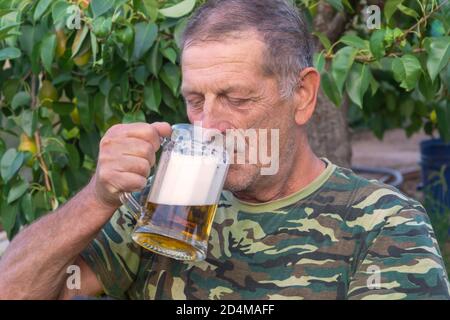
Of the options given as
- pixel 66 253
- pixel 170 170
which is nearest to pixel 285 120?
pixel 170 170

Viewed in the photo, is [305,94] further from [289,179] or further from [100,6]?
[100,6]

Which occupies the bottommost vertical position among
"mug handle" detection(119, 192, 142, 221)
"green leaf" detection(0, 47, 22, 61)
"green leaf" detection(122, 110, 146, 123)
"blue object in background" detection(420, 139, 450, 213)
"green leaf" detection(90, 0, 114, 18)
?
"blue object in background" detection(420, 139, 450, 213)

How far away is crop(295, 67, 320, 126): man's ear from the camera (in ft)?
7.89

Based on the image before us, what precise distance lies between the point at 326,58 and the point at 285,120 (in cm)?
97

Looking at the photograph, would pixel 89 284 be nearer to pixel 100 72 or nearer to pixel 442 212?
pixel 100 72

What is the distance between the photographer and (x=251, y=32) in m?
2.28

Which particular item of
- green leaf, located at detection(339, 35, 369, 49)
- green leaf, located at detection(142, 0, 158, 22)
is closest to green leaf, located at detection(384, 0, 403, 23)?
green leaf, located at detection(339, 35, 369, 49)

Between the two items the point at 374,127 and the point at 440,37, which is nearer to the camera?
the point at 440,37

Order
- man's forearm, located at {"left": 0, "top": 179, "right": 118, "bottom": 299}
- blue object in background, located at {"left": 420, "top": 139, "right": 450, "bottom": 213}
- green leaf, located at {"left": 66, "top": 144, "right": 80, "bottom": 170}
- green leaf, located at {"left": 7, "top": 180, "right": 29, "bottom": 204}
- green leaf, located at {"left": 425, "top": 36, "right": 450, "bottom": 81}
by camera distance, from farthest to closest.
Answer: blue object in background, located at {"left": 420, "top": 139, "right": 450, "bottom": 213}
green leaf, located at {"left": 66, "top": 144, "right": 80, "bottom": 170}
green leaf, located at {"left": 7, "top": 180, "right": 29, "bottom": 204}
green leaf, located at {"left": 425, "top": 36, "right": 450, "bottom": 81}
man's forearm, located at {"left": 0, "top": 179, "right": 118, "bottom": 299}

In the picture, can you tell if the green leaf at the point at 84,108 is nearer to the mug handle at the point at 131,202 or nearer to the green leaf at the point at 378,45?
the green leaf at the point at 378,45

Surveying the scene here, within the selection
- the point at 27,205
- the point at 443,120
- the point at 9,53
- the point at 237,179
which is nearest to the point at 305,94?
the point at 237,179

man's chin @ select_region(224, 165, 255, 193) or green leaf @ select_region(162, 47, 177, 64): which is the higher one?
man's chin @ select_region(224, 165, 255, 193)

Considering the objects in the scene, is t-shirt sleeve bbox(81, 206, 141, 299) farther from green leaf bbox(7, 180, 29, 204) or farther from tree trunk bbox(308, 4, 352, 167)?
tree trunk bbox(308, 4, 352, 167)

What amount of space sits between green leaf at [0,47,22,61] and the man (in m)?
0.86
